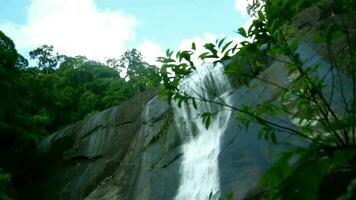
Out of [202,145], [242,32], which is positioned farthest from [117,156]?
[242,32]

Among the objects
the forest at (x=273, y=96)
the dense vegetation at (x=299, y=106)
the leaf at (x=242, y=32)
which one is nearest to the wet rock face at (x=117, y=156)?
the forest at (x=273, y=96)

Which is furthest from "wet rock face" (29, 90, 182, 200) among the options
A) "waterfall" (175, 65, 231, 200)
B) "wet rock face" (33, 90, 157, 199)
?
"waterfall" (175, 65, 231, 200)

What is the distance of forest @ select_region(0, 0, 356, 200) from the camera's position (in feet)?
4.06

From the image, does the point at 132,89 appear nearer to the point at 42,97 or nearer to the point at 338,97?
the point at 42,97

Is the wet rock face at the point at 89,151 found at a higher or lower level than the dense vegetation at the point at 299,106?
lower

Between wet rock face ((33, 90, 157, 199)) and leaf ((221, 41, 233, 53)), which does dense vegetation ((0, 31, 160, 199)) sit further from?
leaf ((221, 41, 233, 53))

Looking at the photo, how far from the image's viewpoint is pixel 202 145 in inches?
403

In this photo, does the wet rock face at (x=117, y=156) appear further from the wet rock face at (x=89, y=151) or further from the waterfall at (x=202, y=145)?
the waterfall at (x=202, y=145)

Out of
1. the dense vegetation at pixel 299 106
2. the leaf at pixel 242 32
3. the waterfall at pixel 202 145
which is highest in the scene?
the leaf at pixel 242 32

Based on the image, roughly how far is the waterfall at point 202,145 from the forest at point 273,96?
21.3 inches

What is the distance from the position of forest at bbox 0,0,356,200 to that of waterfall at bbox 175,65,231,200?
0.54m

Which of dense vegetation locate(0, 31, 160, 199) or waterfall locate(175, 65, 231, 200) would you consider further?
dense vegetation locate(0, 31, 160, 199)

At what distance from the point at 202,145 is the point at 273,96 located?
207 cm

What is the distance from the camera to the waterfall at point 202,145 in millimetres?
8945
